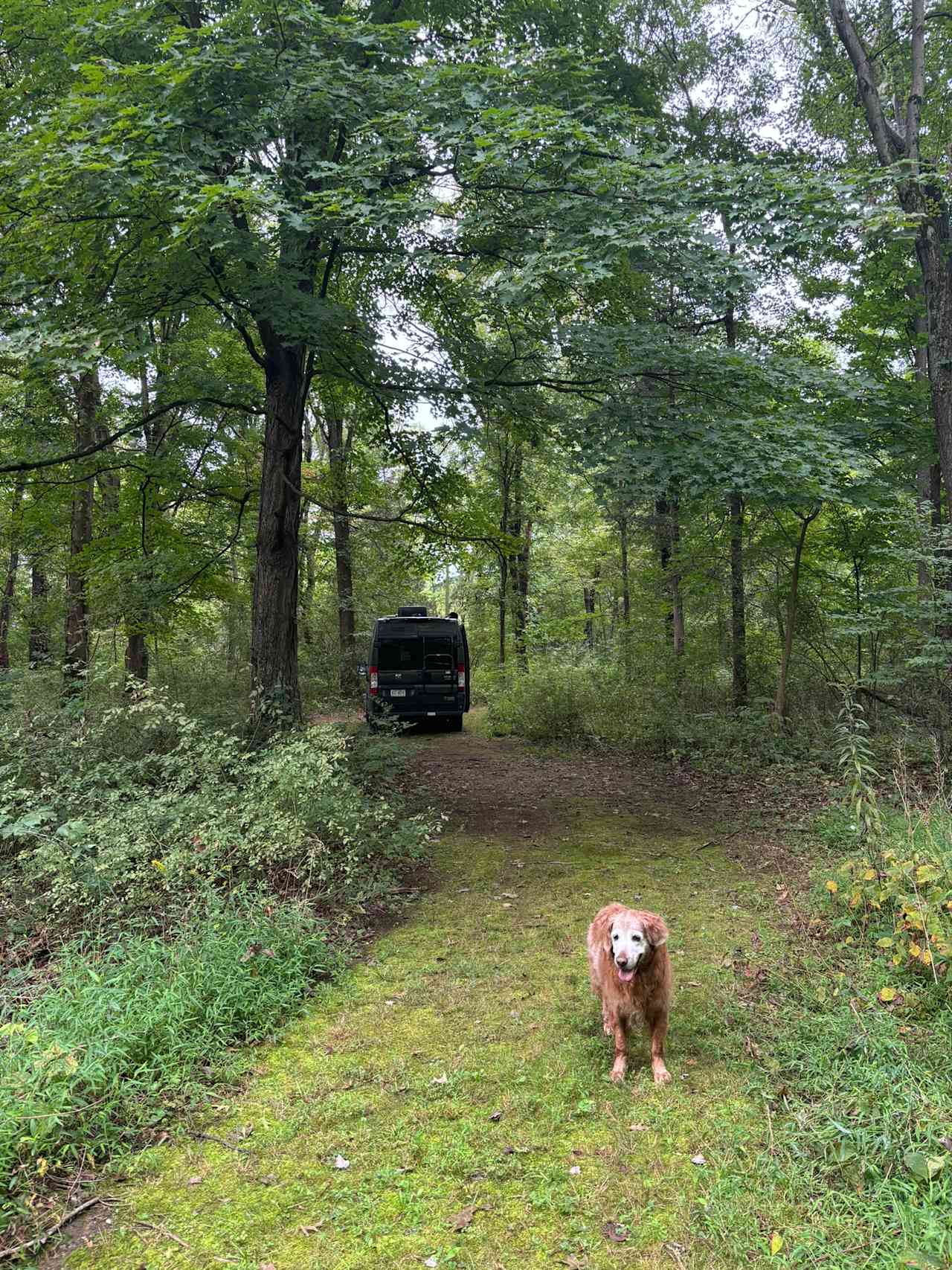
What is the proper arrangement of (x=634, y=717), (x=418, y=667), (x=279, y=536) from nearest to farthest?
1. (x=279, y=536)
2. (x=634, y=717)
3. (x=418, y=667)

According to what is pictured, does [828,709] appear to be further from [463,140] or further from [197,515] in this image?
[197,515]

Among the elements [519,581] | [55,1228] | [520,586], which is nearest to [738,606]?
[519,581]

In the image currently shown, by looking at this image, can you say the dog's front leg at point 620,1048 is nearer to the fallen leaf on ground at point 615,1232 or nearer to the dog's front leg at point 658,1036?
the dog's front leg at point 658,1036

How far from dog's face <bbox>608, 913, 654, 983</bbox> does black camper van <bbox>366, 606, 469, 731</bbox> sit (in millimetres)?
10506

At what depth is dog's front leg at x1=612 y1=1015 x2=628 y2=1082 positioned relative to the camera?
129 inches

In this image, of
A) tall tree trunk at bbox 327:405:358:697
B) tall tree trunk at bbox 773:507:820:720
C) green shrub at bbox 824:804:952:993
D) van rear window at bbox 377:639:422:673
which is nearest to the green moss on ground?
green shrub at bbox 824:804:952:993

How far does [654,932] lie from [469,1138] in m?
1.15

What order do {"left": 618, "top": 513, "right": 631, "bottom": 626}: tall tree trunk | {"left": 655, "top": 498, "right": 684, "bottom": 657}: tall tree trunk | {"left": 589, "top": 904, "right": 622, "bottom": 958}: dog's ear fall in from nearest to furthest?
{"left": 589, "top": 904, "right": 622, "bottom": 958}: dog's ear, {"left": 655, "top": 498, "right": 684, "bottom": 657}: tall tree trunk, {"left": 618, "top": 513, "right": 631, "bottom": 626}: tall tree trunk

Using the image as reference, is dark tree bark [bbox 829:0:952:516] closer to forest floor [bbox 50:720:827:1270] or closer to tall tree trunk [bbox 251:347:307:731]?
forest floor [bbox 50:720:827:1270]

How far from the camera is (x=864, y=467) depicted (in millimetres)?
6727

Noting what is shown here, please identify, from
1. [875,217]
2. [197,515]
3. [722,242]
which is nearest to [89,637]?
[197,515]

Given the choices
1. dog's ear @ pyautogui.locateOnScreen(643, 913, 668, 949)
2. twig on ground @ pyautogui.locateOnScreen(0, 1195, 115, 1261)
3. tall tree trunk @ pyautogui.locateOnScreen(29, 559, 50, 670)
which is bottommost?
twig on ground @ pyautogui.locateOnScreen(0, 1195, 115, 1261)

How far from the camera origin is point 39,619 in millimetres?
13875

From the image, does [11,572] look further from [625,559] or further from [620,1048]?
[620,1048]
